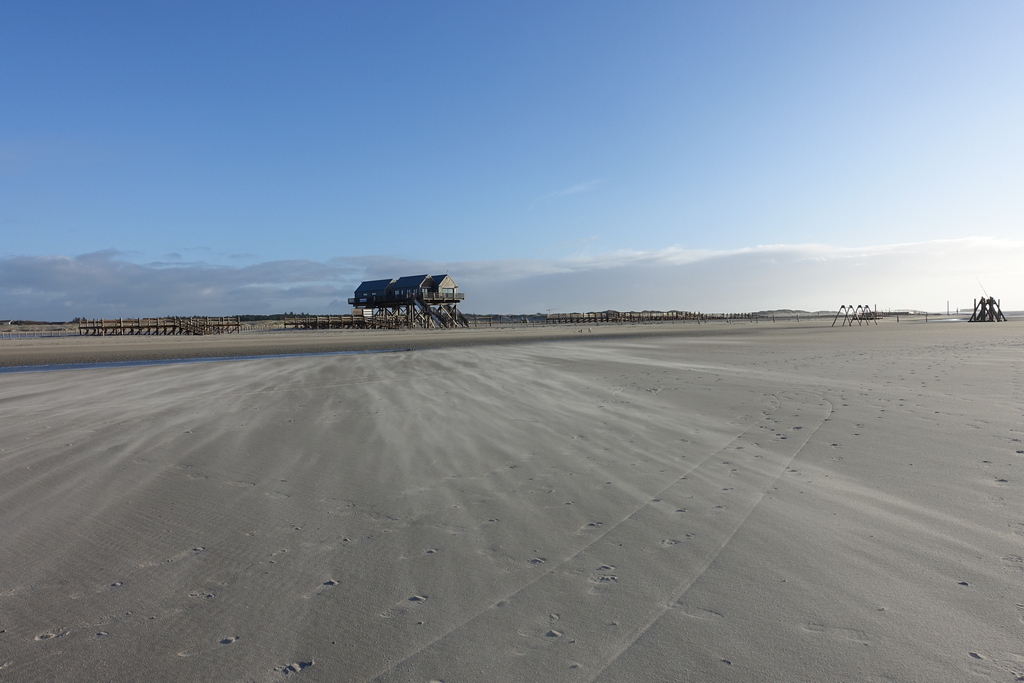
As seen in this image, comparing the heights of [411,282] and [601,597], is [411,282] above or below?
above

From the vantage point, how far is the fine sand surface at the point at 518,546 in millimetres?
2295

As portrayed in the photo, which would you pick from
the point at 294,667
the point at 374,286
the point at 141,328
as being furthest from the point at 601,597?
the point at 374,286

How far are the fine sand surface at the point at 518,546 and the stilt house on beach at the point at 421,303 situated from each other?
183 ft

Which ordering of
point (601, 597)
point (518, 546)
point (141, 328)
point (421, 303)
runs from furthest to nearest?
point (421, 303) → point (141, 328) → point (518, 546) → point (601, 597)

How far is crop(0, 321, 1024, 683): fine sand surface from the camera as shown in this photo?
2.29 meters

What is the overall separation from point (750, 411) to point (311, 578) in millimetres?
6702

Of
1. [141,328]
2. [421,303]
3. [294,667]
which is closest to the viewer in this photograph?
[294,667]

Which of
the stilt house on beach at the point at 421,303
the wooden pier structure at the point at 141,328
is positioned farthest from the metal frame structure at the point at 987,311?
the wooden pier structure at the point at 141,328

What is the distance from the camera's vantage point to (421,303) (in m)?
62.9

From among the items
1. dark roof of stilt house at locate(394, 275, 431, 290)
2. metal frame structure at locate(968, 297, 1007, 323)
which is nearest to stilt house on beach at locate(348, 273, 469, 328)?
dark roof of stilt house at locate(394, 275, 431, 290)

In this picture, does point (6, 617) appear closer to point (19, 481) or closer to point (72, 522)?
point (72, 522)

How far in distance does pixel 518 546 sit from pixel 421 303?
60711 mm

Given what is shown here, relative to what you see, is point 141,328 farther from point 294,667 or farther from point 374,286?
point 294,667

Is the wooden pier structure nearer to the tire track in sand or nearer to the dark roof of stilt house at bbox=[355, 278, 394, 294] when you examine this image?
the dark roof of stilt house at bbox=[355, 278, 394, 294]
